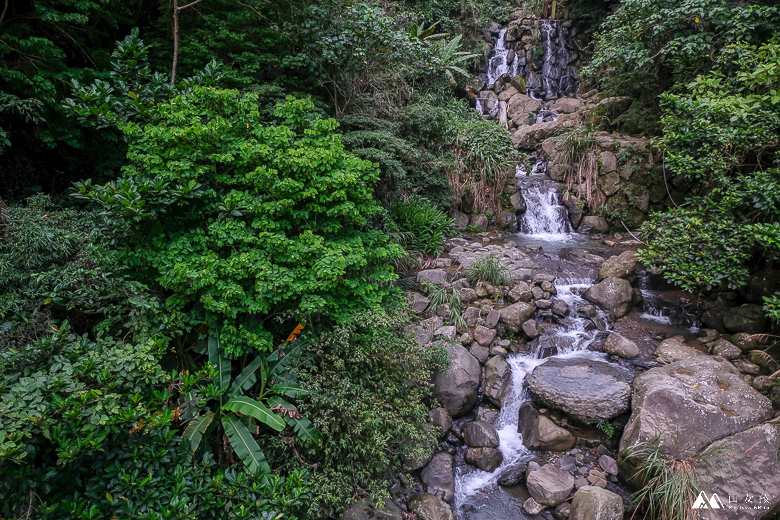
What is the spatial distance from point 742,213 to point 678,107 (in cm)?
209

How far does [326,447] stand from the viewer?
428 cm

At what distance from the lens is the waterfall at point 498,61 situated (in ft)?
58.5

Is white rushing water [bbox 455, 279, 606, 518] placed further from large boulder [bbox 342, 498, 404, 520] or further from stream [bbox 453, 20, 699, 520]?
large boulder [bbox 342, 498, 404, 520]

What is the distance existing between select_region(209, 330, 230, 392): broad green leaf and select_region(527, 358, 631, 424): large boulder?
4.34 metres

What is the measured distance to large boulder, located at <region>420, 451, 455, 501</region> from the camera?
519cm

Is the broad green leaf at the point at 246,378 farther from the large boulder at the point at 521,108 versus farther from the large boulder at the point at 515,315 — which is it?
the large boulder at the point at 521,108

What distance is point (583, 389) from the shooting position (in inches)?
229

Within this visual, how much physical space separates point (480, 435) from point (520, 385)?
112cm

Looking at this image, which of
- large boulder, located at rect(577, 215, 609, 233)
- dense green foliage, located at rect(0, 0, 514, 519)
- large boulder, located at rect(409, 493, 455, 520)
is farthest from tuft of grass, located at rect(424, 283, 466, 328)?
large boulder, located at rect(577, 215, 609, 233)

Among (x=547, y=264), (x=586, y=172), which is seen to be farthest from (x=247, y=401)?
(x=586, y=172)

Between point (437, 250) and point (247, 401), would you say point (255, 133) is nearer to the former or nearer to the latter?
point (247, 401)

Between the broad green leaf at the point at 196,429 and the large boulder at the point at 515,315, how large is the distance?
492 centimetres

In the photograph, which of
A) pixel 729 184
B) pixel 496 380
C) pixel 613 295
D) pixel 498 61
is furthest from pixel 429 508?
pixel 498 61

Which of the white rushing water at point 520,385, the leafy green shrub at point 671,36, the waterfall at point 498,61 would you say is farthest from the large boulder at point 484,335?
the waterfall at point 498,61
